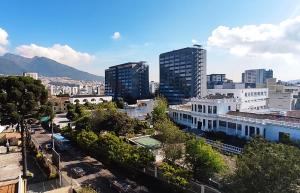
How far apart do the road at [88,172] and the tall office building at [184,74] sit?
234 ft

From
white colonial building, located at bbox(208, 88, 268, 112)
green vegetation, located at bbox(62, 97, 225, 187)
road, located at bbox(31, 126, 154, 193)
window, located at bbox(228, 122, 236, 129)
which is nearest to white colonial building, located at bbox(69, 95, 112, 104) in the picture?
white colonial building, located at bbox(208, 88, 268, 112)

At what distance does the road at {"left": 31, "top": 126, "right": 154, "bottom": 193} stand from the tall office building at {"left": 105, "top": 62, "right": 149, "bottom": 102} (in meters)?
81.6

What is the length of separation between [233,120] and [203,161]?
64.2 ft

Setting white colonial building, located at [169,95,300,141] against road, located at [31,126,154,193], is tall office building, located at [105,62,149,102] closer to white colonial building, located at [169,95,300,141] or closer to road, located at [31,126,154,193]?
white colonial building, located at [169,95,300,141]

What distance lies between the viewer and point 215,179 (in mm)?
24609

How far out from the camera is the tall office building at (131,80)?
4833 inches

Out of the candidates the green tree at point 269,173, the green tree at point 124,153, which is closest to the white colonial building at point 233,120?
the green tree at point 124,153

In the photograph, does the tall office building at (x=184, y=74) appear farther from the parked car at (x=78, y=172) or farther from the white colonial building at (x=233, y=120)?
the parked car at (x=78, y=172)

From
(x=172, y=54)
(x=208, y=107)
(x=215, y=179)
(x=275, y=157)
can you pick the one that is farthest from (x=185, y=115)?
(x=172, y=54)

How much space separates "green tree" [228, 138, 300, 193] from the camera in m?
16.4

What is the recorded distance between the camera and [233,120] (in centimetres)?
4228

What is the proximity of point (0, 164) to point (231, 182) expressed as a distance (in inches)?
1138

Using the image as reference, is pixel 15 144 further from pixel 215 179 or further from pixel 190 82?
pixel 190 82

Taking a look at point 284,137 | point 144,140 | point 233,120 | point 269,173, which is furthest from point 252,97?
point 269,173
